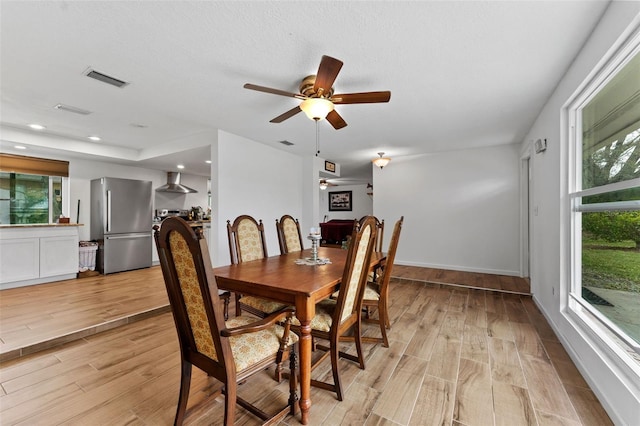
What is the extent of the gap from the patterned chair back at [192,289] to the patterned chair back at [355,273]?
0.71m

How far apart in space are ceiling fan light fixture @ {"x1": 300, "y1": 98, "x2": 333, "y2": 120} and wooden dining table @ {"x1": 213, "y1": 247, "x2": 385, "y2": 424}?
130cm

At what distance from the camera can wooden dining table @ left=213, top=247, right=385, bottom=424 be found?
146cm

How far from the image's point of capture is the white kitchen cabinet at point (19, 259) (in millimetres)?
3764

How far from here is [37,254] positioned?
407 cm

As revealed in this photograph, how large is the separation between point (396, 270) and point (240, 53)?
450 centimetres

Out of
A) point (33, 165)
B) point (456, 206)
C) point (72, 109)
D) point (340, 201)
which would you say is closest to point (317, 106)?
point (72, 109)

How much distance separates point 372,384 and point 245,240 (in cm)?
166

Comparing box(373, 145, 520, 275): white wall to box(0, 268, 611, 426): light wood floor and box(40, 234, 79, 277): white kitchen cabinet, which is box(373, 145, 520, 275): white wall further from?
box(40, 234, 79, 277): white kitchen cabinet

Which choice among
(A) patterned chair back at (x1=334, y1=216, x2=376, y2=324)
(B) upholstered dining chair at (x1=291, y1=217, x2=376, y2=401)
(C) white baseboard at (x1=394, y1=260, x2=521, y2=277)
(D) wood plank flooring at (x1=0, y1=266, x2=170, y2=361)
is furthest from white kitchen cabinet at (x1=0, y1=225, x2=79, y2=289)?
(C) white baseboard at (x1=394, y1=260, x2=521, y2=277)

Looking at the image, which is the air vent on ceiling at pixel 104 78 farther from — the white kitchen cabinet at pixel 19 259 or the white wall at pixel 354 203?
the white wall at pixel 354 203

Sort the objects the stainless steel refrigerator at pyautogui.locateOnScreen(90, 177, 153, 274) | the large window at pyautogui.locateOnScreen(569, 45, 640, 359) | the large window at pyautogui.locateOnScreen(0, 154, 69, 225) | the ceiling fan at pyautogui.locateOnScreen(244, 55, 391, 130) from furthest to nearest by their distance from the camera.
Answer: the stainless steel refrigerator at pyautogui.locateOnScreen(90, 177, 153, 274)
the large window at pyautogui.locateOnScreen(0, 154, 69, 225)
the ceiling fan at pyautogui.locateOnScreen(244, 55, 391, 130)
the large window at pyautogui.locateOnScreen(569, 45, 640, 359)

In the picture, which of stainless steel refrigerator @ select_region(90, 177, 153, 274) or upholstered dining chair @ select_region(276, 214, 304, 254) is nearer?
upholstered dining chair @ select_region(276, 214, 304, 254)

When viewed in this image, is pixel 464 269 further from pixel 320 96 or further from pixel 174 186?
pixel 174 186

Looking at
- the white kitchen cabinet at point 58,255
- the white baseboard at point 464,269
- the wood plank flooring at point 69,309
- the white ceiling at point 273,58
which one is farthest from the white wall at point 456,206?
the white kitchen cabinet at point 58,255
